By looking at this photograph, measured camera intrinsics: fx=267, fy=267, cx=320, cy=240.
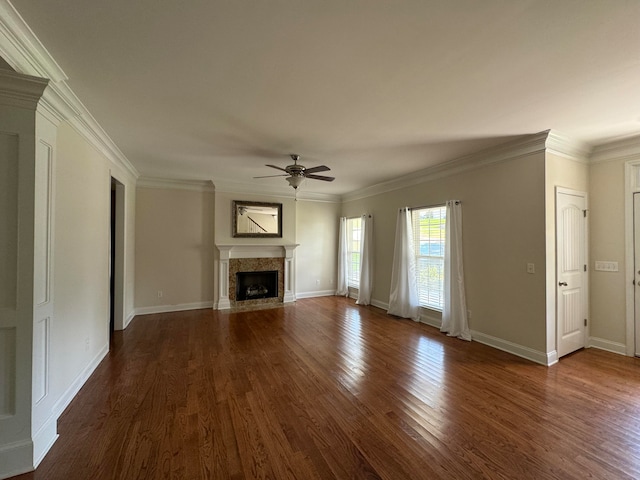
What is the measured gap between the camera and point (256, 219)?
5996mm

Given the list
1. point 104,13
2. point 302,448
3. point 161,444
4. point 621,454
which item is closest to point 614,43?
point 621,454

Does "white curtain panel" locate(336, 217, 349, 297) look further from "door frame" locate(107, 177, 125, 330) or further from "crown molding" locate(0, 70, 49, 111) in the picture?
"crown molding" locate(0, 70, 49, 111)

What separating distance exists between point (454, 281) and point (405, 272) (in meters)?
1.04

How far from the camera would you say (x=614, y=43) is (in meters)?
1.65

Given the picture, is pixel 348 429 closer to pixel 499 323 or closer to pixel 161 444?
pixel 161 444

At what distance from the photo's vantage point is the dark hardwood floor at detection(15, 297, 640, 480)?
5.57 feet

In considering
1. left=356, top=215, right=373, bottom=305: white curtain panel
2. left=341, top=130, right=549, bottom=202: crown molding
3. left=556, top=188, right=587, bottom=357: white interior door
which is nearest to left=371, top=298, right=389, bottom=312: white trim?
left=356, top=215, right=373, bottom=305: white curtain panel

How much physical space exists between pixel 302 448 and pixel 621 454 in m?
2.16

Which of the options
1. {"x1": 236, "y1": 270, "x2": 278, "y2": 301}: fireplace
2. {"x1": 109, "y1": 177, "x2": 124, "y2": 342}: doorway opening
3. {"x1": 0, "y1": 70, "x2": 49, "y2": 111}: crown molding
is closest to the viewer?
{"x1": 0, "y1": 70, "x2": 49, "y2": 111}: crown molding

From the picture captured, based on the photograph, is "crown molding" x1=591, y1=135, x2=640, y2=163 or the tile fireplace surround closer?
"crown molding" x1=591, y1=135, x2=640, y2=163

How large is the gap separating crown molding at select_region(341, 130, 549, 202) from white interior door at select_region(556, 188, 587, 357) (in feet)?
2.10

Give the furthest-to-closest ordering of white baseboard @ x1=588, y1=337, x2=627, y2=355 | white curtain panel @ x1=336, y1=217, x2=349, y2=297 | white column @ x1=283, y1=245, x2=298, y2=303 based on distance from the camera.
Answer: white curtain panel @ x1=336, y1=217, x2=349, y2=297 → white column @ x1=283, y1=245, x2=298, y2=303 → white baseboard @ x1=588, y1=337, x2=627, y2=355

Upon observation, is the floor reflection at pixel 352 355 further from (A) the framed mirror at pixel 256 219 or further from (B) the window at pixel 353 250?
(A) the framed mirror at pixel 256 219

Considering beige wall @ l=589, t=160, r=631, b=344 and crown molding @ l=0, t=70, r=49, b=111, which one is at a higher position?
crown molding @ l=0, t=70, r=49, b=111
